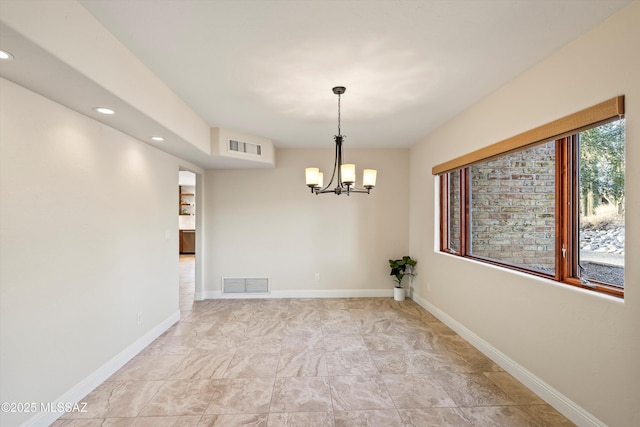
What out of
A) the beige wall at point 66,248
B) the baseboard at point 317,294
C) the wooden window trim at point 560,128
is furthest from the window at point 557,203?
the beige wall at point 66,248

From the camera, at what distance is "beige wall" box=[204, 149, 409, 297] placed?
520cm

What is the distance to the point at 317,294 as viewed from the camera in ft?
17.1

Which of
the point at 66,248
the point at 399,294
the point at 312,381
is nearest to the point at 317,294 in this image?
the point at 399,294

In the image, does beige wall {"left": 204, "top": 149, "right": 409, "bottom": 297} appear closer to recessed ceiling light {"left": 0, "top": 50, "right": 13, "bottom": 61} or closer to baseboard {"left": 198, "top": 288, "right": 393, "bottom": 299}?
baseboard {"left": 198, "top": 288, "right": 393, "bottom": 299}

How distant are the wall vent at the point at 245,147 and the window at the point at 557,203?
263cm

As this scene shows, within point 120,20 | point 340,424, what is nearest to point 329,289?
point 340,424

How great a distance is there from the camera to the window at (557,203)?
1.92 m

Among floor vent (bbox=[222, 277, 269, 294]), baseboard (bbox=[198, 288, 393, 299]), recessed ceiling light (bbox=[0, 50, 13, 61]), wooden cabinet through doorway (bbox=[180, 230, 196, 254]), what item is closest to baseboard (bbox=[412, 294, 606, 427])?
baseboard (bbox=[198, 288, 393, 299])

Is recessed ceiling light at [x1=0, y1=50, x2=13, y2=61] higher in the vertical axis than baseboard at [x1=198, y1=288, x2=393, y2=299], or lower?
higher

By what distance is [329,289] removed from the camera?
17.2 ft

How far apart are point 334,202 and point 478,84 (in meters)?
2.95

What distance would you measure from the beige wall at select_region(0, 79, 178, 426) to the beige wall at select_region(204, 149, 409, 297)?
180 centimetres

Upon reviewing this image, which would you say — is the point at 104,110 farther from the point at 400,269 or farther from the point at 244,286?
the point at 400,269

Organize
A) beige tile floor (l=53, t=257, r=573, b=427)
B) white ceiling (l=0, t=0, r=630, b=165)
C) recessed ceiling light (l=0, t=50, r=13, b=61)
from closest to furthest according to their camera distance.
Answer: recessed ceiling light (l=0, t=50, r=13, b=61)
white ceiling (l=0, t=0, r=630, b=165)
beige tile floor (l=53, t=257, r=573, b=427)
